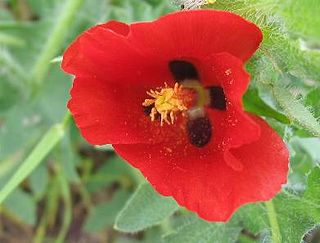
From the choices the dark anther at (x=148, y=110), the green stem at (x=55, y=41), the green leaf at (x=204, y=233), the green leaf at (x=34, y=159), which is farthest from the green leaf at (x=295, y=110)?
the green stem at (x=55, y=41)

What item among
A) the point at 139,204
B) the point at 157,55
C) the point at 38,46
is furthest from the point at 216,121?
the point at 38,46

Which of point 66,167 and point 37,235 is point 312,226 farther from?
point 37,235

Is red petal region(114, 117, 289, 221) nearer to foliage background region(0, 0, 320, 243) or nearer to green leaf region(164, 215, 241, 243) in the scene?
foliage background region(0, 0, 320, 243)

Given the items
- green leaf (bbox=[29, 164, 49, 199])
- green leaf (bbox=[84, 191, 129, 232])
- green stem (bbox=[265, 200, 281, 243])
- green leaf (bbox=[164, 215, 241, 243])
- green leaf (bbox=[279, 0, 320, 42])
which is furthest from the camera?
green leaf (bbox=[84, 191, 129, 232])

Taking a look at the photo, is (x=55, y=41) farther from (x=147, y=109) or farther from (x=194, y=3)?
(x=194, y=3)

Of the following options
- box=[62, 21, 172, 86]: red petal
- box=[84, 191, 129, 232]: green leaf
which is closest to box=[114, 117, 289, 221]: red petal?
box=[62, 21, 172, 86]: red petal
